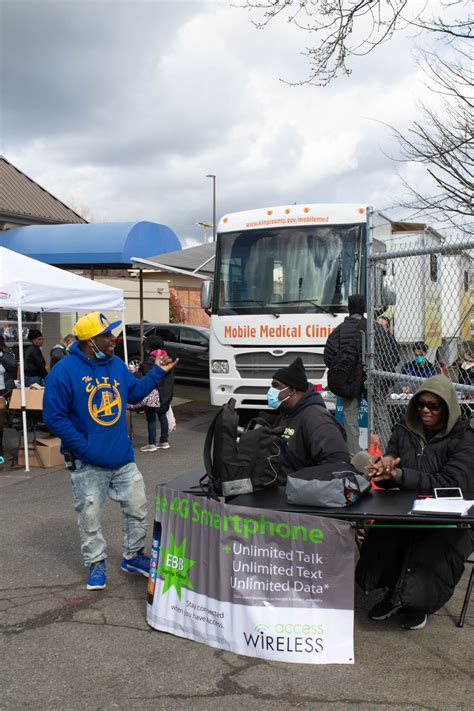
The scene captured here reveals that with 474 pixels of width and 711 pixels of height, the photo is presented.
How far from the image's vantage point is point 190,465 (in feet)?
29.2

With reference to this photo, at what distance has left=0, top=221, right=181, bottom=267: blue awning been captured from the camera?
15453 mm

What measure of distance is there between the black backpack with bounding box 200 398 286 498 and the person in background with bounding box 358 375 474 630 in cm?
64

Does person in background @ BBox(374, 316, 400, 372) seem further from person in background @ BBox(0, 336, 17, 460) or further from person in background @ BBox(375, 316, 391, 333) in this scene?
person in background @ BBox(0, 336, 17, 460)

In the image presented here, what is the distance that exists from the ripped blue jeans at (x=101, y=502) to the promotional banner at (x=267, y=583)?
2.70 ft

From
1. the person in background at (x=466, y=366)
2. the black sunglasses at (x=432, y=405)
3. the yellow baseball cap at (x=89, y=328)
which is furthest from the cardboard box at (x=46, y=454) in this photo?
the black sunglasses at (x=432, y=405)

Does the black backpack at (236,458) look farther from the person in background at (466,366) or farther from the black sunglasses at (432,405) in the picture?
the person in background at (466,366)

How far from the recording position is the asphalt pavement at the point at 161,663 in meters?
3.31

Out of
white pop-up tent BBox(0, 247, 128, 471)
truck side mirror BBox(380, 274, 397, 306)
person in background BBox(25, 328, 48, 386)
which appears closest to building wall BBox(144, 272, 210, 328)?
person in background BBox(25, 328, 48, 386)

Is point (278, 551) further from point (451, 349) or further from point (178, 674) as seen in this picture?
point (451, 349)

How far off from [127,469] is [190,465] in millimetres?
4250

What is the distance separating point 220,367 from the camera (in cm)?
1010

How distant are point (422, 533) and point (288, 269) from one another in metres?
6.07

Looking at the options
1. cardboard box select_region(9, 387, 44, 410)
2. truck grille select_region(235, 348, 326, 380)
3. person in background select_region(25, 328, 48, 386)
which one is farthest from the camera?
person in background select_region(25, 328, 48, 386)

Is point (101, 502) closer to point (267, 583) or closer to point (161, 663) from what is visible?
point (161, 663)
